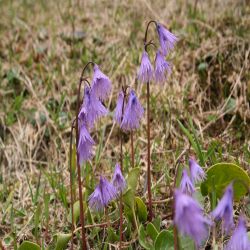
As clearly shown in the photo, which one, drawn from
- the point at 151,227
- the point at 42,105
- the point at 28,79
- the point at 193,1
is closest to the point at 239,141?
the point at 151,227

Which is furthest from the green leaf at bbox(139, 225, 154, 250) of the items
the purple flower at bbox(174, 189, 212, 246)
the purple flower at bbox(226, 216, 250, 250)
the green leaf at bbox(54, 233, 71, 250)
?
Answer: the purple flower at bbox(174, 189, 212, 246)

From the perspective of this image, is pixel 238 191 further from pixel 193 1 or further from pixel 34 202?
pixel 193 1

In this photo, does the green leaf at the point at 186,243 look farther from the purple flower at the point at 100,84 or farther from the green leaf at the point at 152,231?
the purple flower at the point at 100,84

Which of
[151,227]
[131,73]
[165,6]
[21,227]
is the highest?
[165,6]

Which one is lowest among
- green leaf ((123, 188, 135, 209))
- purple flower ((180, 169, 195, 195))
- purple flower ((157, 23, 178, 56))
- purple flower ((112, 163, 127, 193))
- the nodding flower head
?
green leaf ((123, 188, 135, 209))

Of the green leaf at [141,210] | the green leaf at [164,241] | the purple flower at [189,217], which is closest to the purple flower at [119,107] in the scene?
the green leaf at [141,210]

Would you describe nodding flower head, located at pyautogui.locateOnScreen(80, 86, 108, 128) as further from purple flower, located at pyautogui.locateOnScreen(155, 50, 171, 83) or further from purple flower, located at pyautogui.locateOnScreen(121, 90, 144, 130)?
purple flower, located at pyautogui.locateOnScreen(155, 50, 171, 83)
